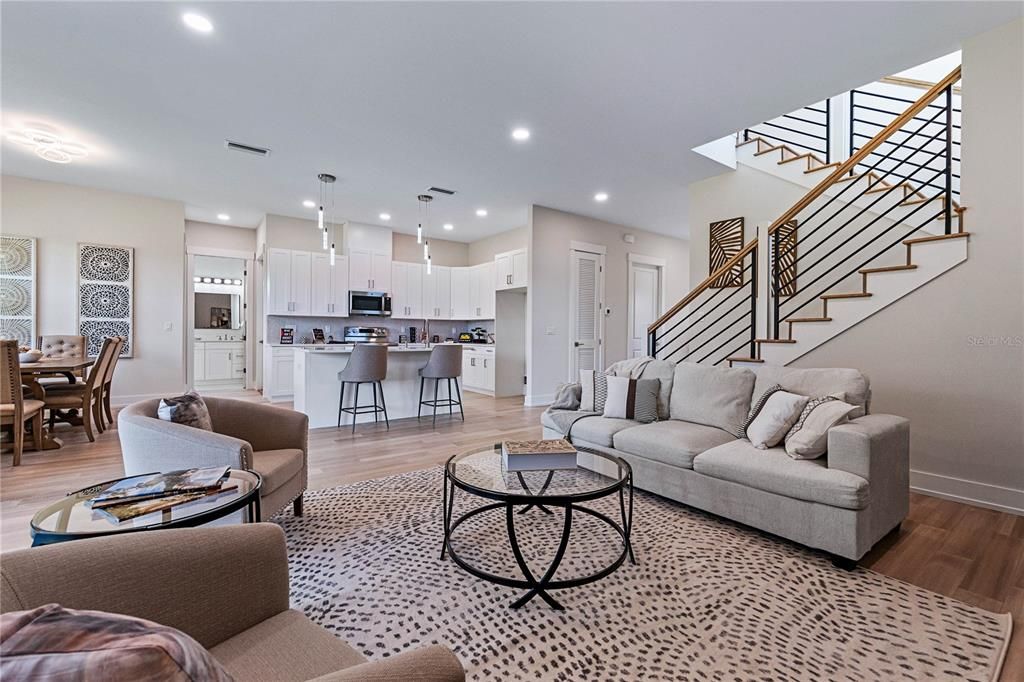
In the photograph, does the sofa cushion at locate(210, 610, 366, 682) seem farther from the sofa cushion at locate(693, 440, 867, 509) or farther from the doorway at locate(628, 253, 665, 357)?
the doorway at locate(628, 253, 665, 357)

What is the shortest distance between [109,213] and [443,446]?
5.74 meters

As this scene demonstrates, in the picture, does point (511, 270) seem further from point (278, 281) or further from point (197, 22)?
point (197, 22)

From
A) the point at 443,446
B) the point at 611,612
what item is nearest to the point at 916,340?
the point at 611,612

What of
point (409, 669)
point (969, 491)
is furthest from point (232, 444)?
point (969, 491)

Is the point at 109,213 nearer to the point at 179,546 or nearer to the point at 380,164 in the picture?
the point at 380,164

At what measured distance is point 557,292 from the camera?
660 cm

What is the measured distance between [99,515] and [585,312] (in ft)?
20.1

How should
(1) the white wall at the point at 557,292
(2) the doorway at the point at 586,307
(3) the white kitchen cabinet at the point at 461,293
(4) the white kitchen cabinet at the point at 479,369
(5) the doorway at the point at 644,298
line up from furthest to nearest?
(3) the white kitchen cabinet at the point at 461,293 < (5) the doorway at the point at 644,298 < (4) the white kitchen cabinet at the point at 479,369 < (2) the doorway at the point at 586,307 < (1) the white wall at the point at 557,292

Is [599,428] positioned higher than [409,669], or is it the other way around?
[409,669]

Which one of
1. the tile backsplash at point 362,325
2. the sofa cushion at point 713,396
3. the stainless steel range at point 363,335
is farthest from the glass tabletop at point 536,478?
the tile backsplash at point 362,325

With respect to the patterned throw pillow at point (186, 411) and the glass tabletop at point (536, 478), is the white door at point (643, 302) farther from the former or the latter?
the patterned throw pillow at point (186, 411)

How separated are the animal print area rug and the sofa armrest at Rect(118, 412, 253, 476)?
0.62 metres

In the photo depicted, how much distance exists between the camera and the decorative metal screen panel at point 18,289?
17.8 feet

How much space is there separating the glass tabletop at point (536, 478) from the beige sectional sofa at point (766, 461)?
0.14 meters
